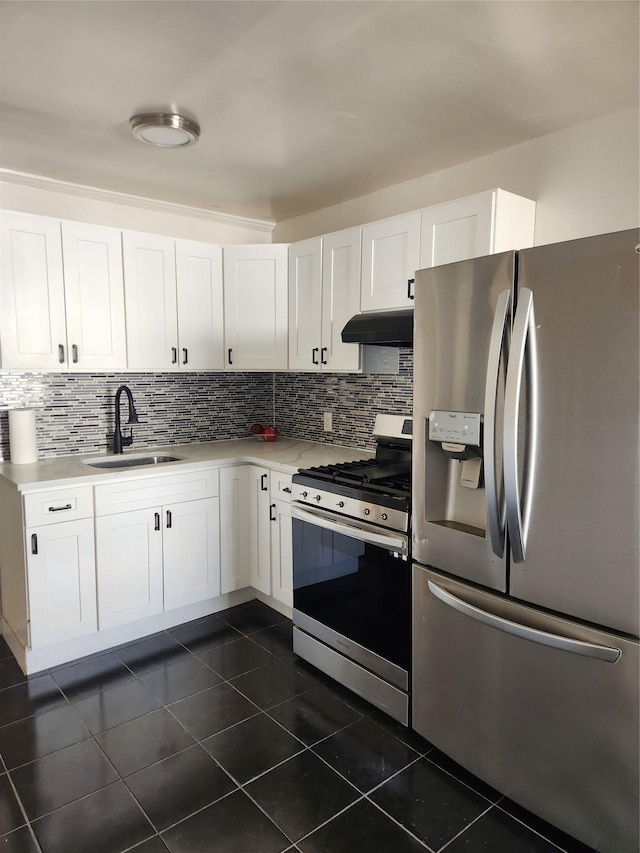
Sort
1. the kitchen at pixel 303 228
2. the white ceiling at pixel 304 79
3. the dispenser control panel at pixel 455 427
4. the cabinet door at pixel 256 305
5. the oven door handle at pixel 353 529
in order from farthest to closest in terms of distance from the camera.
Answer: the cabinet door at pixel 256 305
the kitchen at pixel 303 228
the oven door handle at pixel 353 529
the dispenser control panel at pixel 455 427
the white ceiling at pixel 304 79

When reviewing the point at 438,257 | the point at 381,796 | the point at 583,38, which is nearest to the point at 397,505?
the point at 381,796

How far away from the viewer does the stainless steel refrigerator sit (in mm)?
1489

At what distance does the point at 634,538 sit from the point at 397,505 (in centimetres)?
86

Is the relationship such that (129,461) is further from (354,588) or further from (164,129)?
(164,129)

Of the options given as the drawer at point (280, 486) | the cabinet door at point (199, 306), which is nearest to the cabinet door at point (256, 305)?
the cabinet door at point (199, 306)

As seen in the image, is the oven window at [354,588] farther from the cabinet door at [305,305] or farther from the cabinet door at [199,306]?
the cabinet door at [199,306]

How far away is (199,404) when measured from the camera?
12.3 feet

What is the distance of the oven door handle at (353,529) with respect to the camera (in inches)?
84.0

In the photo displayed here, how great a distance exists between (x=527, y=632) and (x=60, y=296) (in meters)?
A: 2.63

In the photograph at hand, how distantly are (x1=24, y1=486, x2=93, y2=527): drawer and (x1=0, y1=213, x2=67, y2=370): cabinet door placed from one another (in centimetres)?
69

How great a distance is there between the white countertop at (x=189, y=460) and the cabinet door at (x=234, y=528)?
99 mm

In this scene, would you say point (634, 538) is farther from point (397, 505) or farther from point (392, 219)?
point (392, 219)

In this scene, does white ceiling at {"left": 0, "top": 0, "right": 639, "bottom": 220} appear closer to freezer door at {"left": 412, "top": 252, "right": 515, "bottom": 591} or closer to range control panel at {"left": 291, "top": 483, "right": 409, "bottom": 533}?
freezer door at {"left": 412, "top": 252, "right": 515, "bottom": 591}

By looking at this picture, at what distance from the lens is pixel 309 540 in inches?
104
